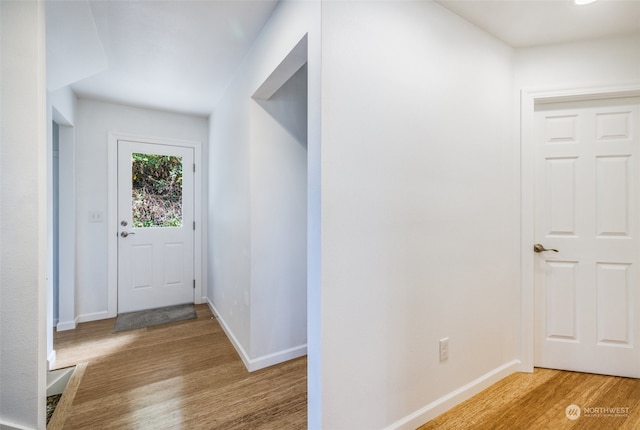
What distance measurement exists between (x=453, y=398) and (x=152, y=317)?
3054 millimetres

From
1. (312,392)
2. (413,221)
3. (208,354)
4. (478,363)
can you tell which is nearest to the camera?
(312,392)

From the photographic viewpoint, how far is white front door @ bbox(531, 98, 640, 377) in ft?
6.52

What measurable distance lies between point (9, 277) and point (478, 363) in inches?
95.8

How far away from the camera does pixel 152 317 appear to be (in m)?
3.21

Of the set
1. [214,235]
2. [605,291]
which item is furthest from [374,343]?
[214,235]

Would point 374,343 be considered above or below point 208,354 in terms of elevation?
above

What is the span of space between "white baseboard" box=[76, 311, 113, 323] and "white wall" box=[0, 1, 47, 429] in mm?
2473

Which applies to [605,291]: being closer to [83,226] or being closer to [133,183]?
[133,183]

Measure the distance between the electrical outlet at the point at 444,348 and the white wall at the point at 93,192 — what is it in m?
3.50

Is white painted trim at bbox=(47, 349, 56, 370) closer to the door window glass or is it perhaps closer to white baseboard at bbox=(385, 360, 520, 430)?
the door window glass

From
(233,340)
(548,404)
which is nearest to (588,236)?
(548,404)

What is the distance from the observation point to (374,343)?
4.67 ft

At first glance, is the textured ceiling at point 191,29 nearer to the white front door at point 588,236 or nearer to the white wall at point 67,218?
the white front door at point 588,236

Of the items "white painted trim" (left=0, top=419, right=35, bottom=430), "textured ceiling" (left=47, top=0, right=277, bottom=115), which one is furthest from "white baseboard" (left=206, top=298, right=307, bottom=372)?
"textured ceiling" (left=47, top=0, right=277, bottom=115)
